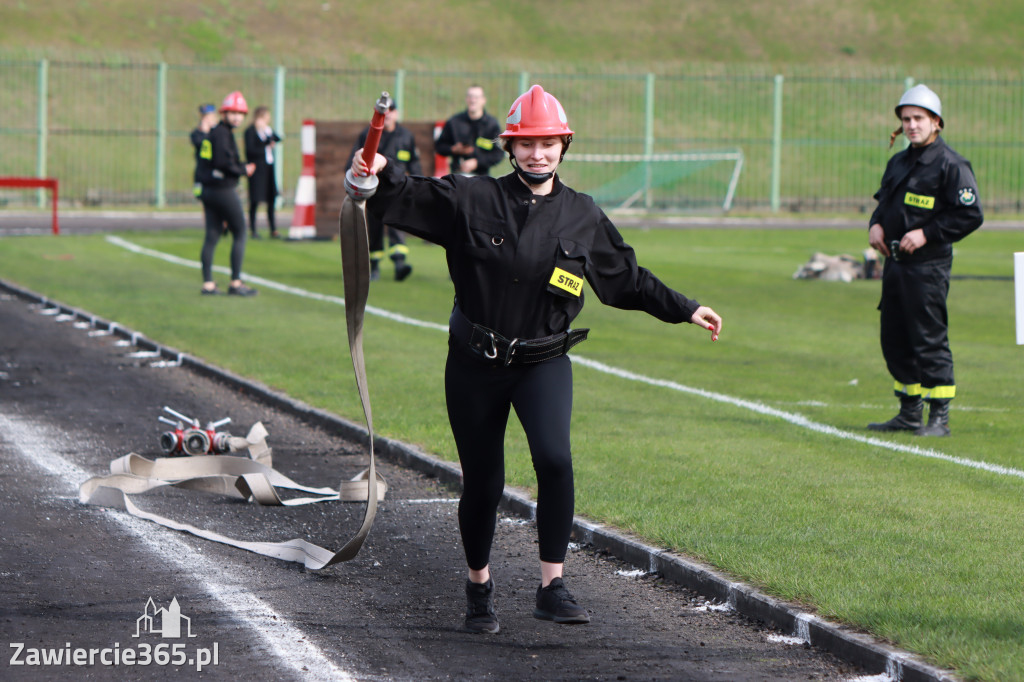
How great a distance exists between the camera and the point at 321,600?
5.80 m

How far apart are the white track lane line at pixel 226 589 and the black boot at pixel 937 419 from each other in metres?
5.09

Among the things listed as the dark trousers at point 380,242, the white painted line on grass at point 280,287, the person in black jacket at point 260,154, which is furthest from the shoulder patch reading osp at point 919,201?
the person in black jacket at point 260,154

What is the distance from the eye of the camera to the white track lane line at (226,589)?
4996mm

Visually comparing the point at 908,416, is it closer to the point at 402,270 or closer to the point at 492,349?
the point at 492,349

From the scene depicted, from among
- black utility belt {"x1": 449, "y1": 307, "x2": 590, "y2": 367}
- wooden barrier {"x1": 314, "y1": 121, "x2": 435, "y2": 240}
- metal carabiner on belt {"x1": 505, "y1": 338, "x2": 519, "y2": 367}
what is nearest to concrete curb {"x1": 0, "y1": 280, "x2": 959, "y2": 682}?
black utility belt {"x1": 449, "y1": 307, "x2": 590, "y2": 367}

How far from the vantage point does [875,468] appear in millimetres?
8188

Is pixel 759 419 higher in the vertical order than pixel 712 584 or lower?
higher

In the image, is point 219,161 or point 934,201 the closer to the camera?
point 934,201

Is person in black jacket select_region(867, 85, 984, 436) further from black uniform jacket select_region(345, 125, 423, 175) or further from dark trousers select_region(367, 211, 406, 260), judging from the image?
dark trousers select_region(367, 211, 406, 260)

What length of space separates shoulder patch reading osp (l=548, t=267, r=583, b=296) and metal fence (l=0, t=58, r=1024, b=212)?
27733mm

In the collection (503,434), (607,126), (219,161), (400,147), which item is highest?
(607,126)

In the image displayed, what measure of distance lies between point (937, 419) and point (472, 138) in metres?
9.95

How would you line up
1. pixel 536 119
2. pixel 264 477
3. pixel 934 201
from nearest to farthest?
1. pixel 536 119
2. pixel 264 477
3. pixel 934 201

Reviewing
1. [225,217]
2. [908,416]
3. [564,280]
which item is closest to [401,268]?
[225,217]
